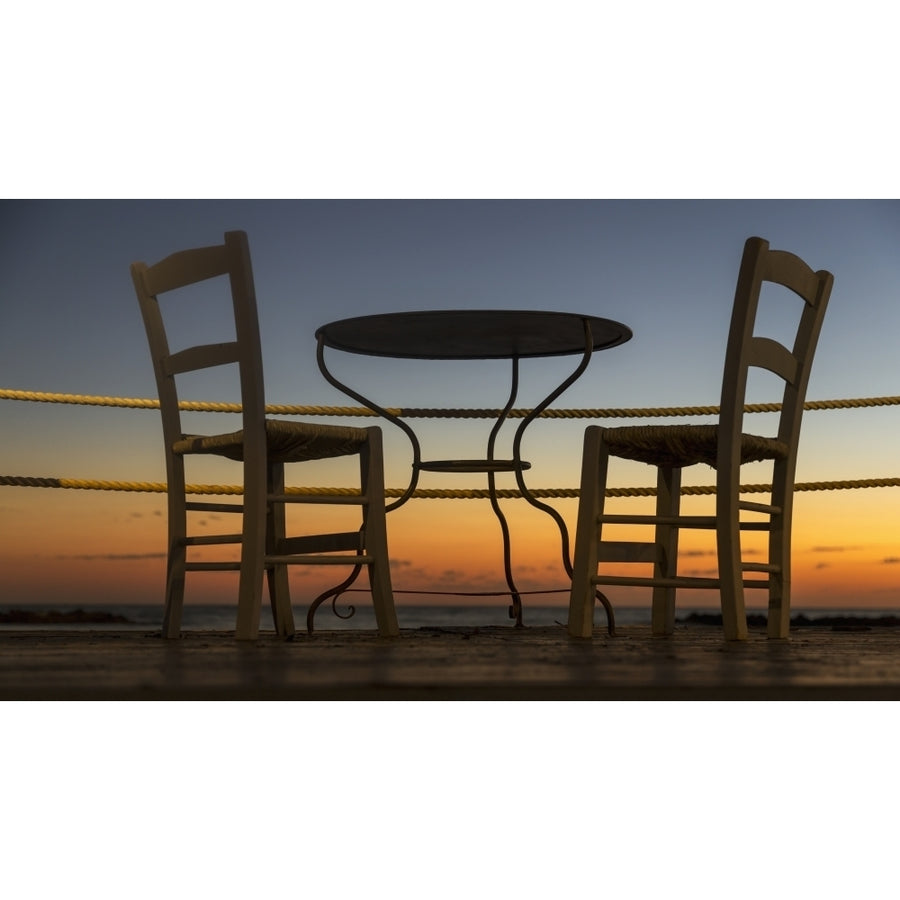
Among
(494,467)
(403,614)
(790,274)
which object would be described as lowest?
(403,614)

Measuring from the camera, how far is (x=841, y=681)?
1579 millimetres

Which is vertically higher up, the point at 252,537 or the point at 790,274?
the point at 790,274

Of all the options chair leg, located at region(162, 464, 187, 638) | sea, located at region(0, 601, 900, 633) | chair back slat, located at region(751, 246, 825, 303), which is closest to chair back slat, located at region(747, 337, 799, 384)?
chair back slat, located at region(751, 246, 825, 303)

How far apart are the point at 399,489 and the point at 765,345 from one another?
124cm

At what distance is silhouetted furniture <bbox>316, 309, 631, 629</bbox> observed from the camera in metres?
2.88

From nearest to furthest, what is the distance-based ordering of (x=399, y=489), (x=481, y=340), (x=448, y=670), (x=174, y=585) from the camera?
(x=448, y=670), (x=174, y=585), (x=481, y=340), (x=399, y=489)

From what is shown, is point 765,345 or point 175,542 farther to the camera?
point 175,542

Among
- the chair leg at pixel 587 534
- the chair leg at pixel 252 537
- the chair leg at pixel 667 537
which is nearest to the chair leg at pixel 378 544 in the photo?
the chair leg at pixel 252 537

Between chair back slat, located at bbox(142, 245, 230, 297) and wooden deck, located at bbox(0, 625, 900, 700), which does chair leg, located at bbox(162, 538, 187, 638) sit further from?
chair back slat, located at bbox(142, 245, 230, 297)

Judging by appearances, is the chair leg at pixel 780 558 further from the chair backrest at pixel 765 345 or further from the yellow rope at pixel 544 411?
the yellow rope at pixel 544 411

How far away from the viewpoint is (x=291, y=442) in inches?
103

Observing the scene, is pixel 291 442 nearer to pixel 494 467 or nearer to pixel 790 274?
pixel 494 467

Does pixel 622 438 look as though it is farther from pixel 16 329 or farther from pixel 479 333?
pixel 16 329

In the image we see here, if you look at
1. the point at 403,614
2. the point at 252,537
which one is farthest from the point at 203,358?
the point at 403,614
